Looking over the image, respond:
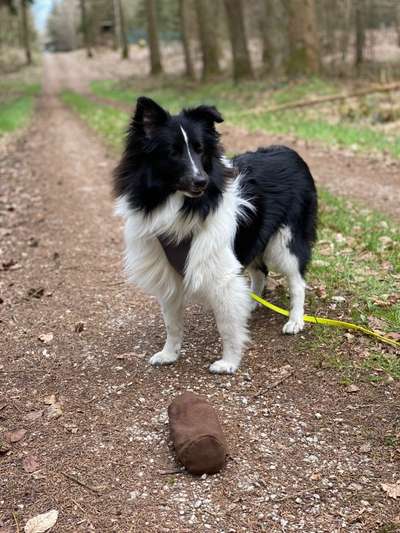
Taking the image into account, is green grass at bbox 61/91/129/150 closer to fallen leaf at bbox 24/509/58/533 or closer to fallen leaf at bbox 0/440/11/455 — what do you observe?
fallen leaf at bbox 0/440/11/455

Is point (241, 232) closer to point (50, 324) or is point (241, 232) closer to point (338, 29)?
point (50, 324)

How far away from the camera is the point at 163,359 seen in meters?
4.49

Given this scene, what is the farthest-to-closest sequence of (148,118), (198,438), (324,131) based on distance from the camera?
(324,131), (148,118), (198,438)

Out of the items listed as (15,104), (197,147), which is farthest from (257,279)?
(15,104)

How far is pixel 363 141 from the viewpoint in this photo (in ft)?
38.9

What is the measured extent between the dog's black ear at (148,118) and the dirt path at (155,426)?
1847mm

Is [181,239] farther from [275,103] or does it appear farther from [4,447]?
[275,103]

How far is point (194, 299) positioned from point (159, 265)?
37cm

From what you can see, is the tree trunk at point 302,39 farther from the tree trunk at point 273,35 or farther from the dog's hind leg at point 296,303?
the dog's hind leg at point 296,303

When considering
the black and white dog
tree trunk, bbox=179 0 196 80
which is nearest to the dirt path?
the black and white dog

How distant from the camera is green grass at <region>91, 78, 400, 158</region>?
39.6ft

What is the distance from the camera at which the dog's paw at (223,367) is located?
14.0ft

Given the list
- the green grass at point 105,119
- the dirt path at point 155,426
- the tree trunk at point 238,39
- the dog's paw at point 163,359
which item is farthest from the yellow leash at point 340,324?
the tree trunk at point 238,39

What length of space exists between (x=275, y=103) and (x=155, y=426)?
15384 millimetres
